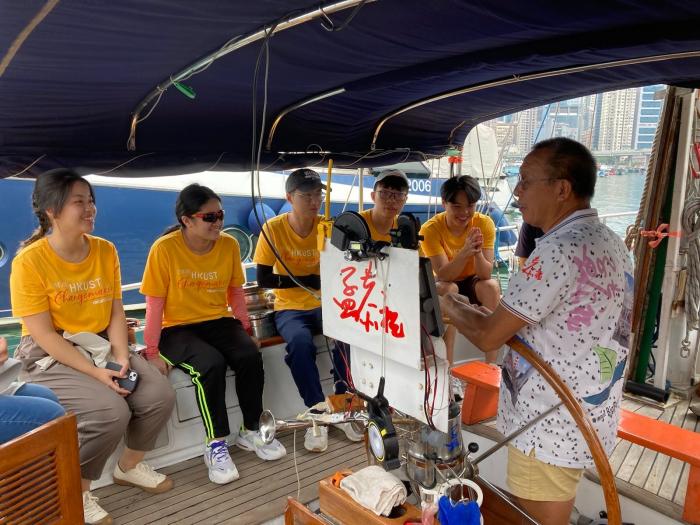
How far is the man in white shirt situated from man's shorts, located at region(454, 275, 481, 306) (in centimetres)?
204

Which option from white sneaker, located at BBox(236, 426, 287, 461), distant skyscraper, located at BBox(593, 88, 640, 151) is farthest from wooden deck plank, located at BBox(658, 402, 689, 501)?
distant skyscraper, located at BBox(593, 88, 640, 151)

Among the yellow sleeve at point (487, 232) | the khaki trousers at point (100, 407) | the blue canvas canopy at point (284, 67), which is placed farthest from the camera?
the yellow sleeve at point (487, 232)

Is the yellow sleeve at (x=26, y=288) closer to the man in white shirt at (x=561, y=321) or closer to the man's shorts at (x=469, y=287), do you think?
the man in white shirt at (x=561, y=321)

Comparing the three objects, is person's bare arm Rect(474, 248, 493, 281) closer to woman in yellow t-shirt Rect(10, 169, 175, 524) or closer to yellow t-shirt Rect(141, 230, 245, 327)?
yellow t-shirt Rect(141, 230, 245, 327)

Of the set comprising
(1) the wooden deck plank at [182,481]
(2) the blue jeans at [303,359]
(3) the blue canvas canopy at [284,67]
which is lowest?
(1) the wooden deck plank at [182,481]

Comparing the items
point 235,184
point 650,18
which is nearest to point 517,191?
point 650,18

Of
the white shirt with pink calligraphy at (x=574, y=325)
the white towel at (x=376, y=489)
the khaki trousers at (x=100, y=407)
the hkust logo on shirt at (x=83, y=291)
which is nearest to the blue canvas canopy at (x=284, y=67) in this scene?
the hkust logo on shirt at (x=83, y=291)

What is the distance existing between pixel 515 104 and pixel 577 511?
7.51 ft

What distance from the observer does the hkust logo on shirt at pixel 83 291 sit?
2262mm

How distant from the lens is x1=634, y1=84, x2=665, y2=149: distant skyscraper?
11.4ft

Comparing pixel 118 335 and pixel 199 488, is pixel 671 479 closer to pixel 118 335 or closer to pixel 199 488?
pixel 199 488

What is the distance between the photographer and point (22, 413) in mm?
1635

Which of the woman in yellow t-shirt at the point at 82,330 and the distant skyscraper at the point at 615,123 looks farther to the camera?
the distant skyscraper at the point at 615,123

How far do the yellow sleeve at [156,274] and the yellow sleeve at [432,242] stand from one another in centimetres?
170
